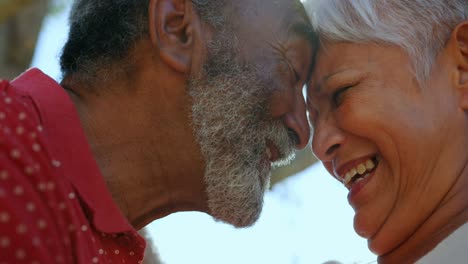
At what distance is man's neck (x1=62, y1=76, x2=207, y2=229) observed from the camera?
281 cm

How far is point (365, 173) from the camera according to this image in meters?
3.06

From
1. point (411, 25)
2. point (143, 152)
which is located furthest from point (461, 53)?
point (143, 152)

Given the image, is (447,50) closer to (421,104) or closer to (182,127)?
(421,104)

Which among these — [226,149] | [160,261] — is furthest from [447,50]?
[160,261]

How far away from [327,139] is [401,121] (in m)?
0.34

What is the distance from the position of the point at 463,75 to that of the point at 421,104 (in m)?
0.19

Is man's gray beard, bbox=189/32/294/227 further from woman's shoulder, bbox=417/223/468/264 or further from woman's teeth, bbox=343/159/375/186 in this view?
woman's shoulder, bbox=417/223/468/264

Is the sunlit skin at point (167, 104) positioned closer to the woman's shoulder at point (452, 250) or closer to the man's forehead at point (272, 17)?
the man's forehead at point (272, 17)

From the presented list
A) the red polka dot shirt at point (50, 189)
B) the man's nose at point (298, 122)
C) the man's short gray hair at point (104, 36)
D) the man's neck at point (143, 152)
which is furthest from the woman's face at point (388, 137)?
the red polka dot shirt at point (50, 189)

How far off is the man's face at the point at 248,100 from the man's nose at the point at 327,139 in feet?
0.49

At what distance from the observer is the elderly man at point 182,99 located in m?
2.85

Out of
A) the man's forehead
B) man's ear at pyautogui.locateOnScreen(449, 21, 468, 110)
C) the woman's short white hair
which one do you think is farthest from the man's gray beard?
man's ear at pyautogui.locateOnScreen(449, 21, 468, 110)

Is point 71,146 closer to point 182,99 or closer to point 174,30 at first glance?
point 182,99

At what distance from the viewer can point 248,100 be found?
314 centimetres
